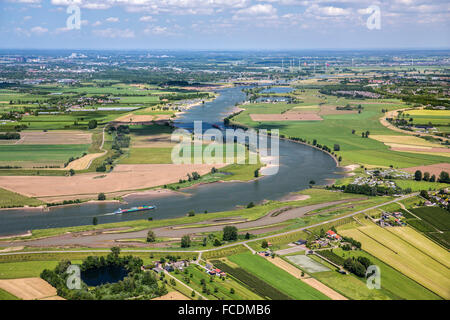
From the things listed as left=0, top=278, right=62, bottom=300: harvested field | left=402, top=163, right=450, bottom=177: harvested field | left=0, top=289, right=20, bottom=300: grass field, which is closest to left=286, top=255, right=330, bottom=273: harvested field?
left=0, top=278, right=62, bottom=300: harvested field

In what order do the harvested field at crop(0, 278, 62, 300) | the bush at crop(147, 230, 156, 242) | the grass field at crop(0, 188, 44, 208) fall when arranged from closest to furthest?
the harvested field at crop(0, 278, 62, 300)
the bush at crop(147, 230, 156, 242)
the grass field at crop(0, 188, 44, 208)

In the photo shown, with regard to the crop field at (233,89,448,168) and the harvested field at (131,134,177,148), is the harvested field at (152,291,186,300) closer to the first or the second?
the crop field at (233,89,448,168)

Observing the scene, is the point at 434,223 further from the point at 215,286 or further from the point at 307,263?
the point at 215,286

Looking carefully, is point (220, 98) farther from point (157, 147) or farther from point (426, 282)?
point (426, 282)

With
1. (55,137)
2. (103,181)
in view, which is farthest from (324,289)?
(55,137)

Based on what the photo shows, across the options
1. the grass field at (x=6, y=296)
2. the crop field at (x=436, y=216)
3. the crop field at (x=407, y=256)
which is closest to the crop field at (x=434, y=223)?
the crop field at (x=436, y=216)

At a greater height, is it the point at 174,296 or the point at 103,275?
the point at 174,296
